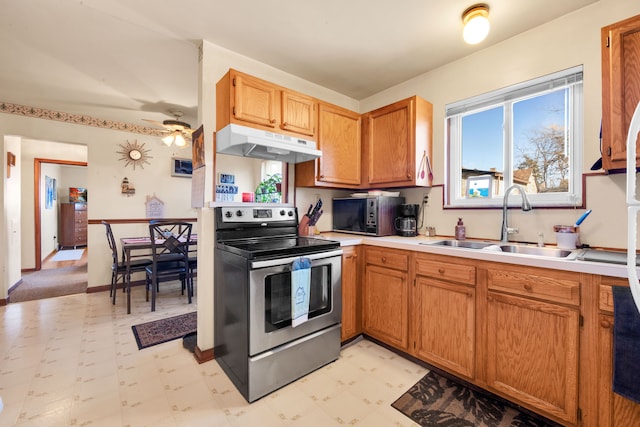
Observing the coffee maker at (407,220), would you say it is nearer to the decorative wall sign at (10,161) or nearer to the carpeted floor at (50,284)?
the carpeted floor at (50,284)

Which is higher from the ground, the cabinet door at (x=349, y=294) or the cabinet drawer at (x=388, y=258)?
the cabinet drawer at (x=388, y=258)

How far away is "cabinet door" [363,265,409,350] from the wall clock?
3932 millimetres

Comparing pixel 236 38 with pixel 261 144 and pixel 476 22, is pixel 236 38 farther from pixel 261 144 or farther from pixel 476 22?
pixel 476 22

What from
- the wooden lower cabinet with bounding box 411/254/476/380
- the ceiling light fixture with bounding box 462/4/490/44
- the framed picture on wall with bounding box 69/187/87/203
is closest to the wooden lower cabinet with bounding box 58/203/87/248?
the framed picture on wall with bounding box 69/187/87/203

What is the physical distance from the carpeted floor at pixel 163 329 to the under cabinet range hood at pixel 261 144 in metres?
1.79

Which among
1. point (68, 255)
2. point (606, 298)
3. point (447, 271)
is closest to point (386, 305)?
point (447, 271)

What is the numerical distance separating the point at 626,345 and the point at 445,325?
0.84m

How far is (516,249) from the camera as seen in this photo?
1960 millimetres

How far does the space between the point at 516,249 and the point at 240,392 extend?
7.02 feet

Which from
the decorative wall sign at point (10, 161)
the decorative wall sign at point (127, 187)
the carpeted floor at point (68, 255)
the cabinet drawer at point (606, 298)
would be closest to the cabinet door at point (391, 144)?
the cabinet drawer at point (606, 298)

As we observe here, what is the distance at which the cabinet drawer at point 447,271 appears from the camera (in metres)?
1.73

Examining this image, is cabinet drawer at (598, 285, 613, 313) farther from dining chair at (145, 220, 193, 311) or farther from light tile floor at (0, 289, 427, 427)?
dining chair at (145, 220, 193, 311)

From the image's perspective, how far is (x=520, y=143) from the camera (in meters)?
2.16

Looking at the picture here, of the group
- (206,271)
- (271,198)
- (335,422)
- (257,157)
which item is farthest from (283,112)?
(335,422)
